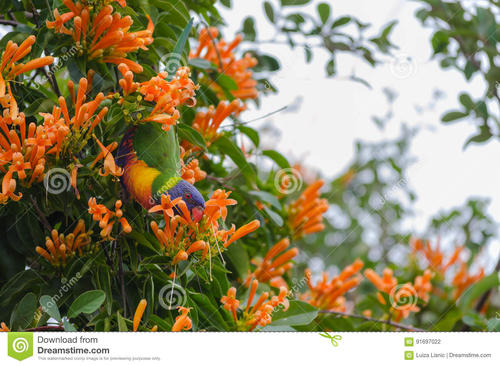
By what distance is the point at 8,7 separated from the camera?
3.70 feet

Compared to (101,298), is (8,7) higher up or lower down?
higher up

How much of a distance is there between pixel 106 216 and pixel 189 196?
146mm

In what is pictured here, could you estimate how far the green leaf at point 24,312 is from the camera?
36.1 inches

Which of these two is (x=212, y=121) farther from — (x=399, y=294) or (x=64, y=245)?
(x=399, y=294)

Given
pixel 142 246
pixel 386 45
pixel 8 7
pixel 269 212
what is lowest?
pixel 269 212

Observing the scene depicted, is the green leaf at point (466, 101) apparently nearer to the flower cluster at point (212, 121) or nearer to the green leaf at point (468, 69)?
the green leaf at point (468, 69)

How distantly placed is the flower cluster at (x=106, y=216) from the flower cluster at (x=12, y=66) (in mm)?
203

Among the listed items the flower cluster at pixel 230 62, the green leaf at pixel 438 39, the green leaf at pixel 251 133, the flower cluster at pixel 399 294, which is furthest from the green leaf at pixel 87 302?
the green leaf at pixel 438 39

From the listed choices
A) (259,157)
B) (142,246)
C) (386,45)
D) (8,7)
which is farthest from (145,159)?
(386,45)

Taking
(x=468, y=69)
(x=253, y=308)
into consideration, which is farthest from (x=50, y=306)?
(x=468, y=69)

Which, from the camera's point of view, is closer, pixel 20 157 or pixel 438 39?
pixel 20 157

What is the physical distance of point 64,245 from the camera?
0.96 meters

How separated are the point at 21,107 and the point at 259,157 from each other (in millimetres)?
688
